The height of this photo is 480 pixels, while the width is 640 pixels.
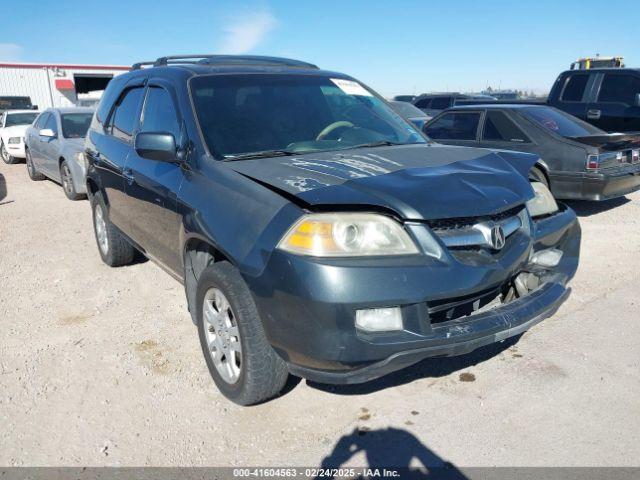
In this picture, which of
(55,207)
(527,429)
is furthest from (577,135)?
(55,207)

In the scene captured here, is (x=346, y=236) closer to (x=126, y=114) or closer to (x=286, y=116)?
(x=286, y=116)

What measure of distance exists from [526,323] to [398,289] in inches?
31.4

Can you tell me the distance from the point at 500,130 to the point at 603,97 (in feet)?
11.3

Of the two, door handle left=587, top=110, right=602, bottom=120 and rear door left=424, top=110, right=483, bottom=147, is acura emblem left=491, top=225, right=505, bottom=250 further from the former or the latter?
door handle left=587, top=110, right=602, bottom=120

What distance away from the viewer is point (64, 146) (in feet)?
29.2

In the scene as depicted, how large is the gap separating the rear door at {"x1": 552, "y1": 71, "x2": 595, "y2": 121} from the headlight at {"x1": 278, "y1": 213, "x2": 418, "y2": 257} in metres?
8.81

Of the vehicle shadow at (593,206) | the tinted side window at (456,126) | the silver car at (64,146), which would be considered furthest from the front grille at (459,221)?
the silver car at (64,146)

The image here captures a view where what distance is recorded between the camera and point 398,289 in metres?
2.29

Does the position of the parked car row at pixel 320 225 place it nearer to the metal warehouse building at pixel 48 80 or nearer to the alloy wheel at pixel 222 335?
the alloy wheel at pixel 222 335

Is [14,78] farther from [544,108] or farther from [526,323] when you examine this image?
[526,323]

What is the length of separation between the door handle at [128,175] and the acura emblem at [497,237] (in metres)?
2.57

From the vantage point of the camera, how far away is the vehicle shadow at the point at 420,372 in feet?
10.3

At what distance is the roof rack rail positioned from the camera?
404 cm

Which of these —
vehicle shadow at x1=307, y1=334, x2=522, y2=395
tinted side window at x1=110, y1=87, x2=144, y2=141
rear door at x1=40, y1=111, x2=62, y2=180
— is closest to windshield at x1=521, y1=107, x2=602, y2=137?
vehicle shadow at x1=307, y1=334, x2=522, y2=395
